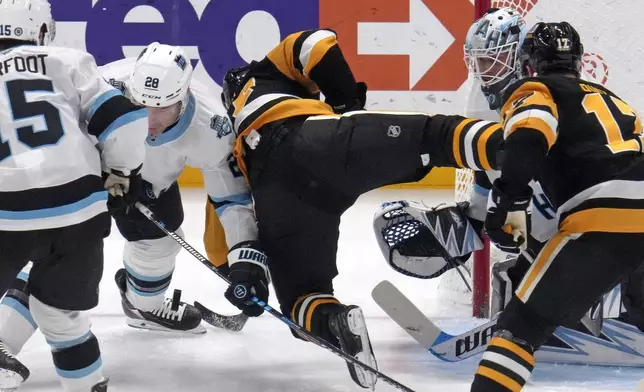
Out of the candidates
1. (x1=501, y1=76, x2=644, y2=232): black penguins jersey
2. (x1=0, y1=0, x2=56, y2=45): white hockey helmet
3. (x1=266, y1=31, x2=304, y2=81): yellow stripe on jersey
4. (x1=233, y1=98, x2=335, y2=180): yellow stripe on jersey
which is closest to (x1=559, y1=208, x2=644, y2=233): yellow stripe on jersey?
(x1=501, y1=76, x2=644, y2=232): black penguins jersey

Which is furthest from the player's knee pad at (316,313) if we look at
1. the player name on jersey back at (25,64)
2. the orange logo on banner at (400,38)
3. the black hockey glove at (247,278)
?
the orange logo on banner at (400,38)

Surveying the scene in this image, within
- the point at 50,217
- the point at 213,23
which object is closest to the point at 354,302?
the point at 50,217

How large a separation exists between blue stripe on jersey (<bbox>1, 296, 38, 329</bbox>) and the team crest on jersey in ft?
2.50

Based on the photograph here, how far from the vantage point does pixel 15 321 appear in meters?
2.94

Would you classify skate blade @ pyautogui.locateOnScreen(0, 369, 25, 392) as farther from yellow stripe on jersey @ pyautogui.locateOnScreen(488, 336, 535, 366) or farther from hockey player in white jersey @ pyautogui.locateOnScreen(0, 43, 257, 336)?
yellow stripe on jersey @ pyautogui.locateOnScreen(488, 336, 535, 366)

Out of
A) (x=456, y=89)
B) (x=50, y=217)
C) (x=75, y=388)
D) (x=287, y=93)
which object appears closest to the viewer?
(x=50, y=217)

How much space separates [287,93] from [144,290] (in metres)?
0.85

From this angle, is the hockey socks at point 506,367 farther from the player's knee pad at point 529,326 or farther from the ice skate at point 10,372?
the ice skate at point 10,372

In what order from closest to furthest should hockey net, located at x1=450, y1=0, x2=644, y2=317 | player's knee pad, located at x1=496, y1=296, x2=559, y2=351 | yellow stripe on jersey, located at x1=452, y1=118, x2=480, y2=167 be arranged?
1. player's knee pad, located at x1=496, y1=296, x2=559, y2=351
2. yellow stripe on jersey, located at x1=452, y1=118, x2=480, y2=167
3. hockey net, located at x1=450, y1=0, x2=644, y2=317

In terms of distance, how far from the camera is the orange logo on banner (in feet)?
17.1

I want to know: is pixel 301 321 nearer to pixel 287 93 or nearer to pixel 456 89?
pixel 287 93

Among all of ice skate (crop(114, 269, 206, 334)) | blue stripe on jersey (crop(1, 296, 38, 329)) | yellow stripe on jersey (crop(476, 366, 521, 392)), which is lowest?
ice skate (crop(114, 269, 206, 334))

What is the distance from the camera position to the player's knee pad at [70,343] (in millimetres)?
2561

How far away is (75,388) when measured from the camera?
8.56ft
